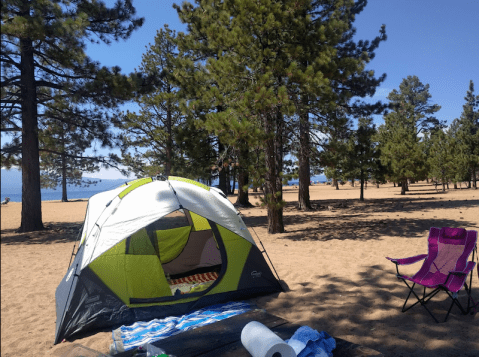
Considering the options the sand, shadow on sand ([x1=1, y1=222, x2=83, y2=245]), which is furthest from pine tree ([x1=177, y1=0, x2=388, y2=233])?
shadow on sand ([x1=1, y1=222, x2=83, y2=245])

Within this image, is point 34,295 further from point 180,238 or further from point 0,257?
point 0,257

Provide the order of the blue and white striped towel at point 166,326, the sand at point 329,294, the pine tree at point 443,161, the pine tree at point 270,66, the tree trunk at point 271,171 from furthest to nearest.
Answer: the pine tree at point 443,161, the tree trunk at point 271,171, the pine tree at point 270,66, the blue and white striped towel at point 166,326, the sand at point 329,294

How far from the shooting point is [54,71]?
11.1 meters

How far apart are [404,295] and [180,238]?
3.76 m

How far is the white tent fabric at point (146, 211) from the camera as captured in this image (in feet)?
14.3

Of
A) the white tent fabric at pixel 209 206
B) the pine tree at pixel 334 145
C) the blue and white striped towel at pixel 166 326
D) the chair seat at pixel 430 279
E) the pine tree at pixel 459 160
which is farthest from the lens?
the pine tree at pixel 459 160

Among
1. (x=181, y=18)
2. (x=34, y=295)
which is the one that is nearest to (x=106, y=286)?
(x=34, y=295)

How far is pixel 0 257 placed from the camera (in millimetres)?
1363

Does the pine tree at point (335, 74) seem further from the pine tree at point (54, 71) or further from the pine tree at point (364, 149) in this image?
the pine tree at point (54, 71)

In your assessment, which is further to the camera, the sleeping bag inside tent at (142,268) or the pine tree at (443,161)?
the pine tree at (443,161)

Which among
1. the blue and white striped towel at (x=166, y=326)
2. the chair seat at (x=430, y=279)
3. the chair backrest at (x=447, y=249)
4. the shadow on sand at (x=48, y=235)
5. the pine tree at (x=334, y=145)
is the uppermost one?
the pine tree at (x=334, y=145)

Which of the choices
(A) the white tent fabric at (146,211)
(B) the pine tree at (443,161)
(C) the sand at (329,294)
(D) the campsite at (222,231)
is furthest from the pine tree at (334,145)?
(B) the pine tree at (443,161)

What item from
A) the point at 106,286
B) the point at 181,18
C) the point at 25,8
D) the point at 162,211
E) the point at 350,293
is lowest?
the point at 350,293

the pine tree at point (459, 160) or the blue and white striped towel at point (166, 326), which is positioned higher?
the pine tree at point (459, 160)
